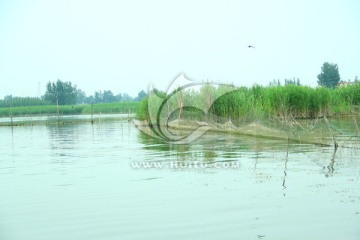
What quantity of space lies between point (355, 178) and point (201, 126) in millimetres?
15781

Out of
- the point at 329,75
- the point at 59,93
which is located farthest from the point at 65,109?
the point at 329,75

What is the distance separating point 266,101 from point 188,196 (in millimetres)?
18962

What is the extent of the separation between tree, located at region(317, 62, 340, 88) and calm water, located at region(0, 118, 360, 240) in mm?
65755

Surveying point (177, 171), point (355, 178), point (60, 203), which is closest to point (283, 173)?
point (355, 178)

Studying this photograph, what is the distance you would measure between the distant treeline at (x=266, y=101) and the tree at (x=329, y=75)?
44632 mm

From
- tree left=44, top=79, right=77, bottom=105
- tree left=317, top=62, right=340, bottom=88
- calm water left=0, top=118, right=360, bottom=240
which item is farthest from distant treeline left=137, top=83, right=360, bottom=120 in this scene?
tree left=44, top=79, right=77, bottom=105

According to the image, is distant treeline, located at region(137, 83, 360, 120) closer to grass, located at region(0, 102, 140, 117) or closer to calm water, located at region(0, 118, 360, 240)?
calm water, located at region(0, 118, 360, 240)

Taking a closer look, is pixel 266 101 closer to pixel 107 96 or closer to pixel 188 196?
pixel 188 196

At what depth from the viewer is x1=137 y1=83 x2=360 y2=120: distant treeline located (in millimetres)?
23406

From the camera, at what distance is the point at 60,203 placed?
806 cm

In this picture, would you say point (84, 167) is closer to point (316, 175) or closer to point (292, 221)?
point (316, 175)

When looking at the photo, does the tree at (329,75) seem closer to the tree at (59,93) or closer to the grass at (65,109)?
the grass at (65,109)

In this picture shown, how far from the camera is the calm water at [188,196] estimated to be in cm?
612

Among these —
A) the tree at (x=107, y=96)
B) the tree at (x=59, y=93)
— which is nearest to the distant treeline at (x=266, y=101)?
the tree at (x=59, y=93)
